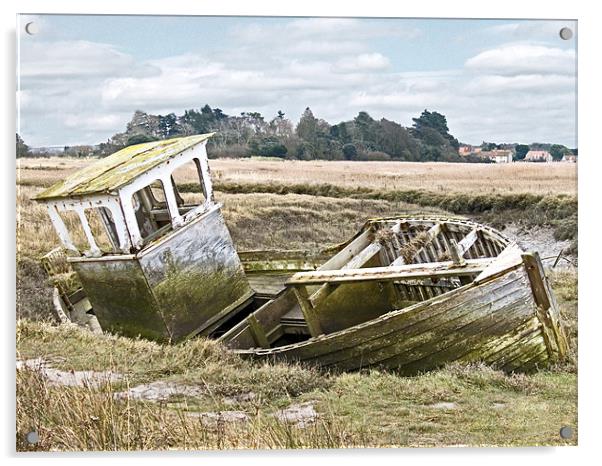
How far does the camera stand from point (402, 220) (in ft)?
25.3

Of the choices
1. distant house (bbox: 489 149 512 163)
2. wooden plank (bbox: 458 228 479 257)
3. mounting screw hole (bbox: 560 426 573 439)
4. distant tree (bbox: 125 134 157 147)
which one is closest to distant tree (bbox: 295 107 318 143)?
distant tree (bbox: 125 134 157 147)

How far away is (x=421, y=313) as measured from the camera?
6512mm

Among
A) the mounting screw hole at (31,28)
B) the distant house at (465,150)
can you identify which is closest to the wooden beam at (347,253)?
the distant house at (465,150)

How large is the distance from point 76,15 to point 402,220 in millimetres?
3173

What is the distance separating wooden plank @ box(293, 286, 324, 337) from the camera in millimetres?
7141

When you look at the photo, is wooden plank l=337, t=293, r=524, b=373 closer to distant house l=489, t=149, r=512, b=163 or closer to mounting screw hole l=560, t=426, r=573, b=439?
mounting screw hole l=560, t=426, r=573, b=439

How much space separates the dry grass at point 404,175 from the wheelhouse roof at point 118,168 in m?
0.16

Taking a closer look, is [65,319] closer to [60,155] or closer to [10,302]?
[10,302]

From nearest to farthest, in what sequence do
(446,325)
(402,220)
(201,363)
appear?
(446,325), (201,363), (402,220)

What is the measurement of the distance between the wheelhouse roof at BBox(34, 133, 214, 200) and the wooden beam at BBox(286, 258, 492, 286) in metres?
1.40

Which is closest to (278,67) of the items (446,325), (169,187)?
(169,187)

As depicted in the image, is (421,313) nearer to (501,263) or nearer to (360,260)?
(501,263)

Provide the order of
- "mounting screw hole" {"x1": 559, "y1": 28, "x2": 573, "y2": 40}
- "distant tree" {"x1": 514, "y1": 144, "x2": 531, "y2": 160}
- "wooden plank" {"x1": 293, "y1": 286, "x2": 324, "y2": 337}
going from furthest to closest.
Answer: "wooden plank" {"x1": 293, "y1": 286, "x2": 324, "y2": 337}, "distant tree" {"x1": 514, "y1": 144, "x2": 531, "y2": 160}, "mounting screw hole" {"x1": 559, "y1": 28, "x2": 573, "y2": 40}
